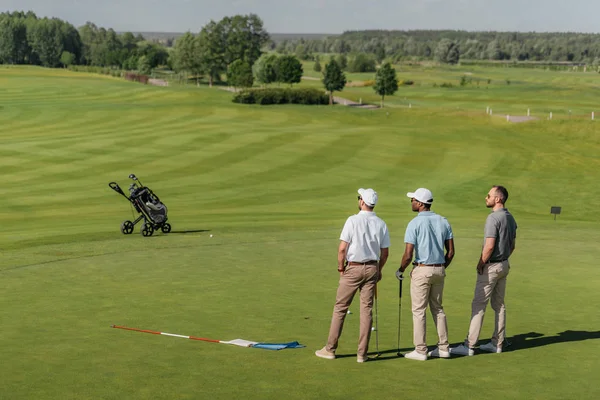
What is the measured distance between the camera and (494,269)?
11.8 m

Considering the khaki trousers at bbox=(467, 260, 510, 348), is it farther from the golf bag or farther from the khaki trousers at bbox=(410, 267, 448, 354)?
the golf bag

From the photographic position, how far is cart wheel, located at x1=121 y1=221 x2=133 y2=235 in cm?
2464

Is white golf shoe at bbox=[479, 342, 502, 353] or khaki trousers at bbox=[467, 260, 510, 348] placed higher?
khaki trousers at bbox=[467, 260, 510, 348]

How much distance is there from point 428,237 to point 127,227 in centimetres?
1514

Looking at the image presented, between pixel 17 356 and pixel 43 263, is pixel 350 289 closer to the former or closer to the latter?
pixel 17 356

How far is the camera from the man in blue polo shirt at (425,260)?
1124cm

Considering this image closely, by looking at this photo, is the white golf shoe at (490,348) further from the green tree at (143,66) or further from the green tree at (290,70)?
the green tree at (143,66)

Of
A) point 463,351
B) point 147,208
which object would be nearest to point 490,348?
point 463,351

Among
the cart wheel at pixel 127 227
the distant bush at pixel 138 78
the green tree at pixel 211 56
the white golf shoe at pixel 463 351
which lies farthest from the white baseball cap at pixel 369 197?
the green tree at pixel 211 56

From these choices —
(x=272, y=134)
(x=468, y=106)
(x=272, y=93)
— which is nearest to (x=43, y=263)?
(x=272, y=134)

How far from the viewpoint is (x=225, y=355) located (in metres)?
11.1

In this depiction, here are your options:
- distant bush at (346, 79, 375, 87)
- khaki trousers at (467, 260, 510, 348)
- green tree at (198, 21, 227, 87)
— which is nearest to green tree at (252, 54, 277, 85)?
green tree at (198, 21, 227, 87)

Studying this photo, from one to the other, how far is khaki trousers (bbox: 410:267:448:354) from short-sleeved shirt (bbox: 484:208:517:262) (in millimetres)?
904

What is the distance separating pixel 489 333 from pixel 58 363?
6339 millimetres
